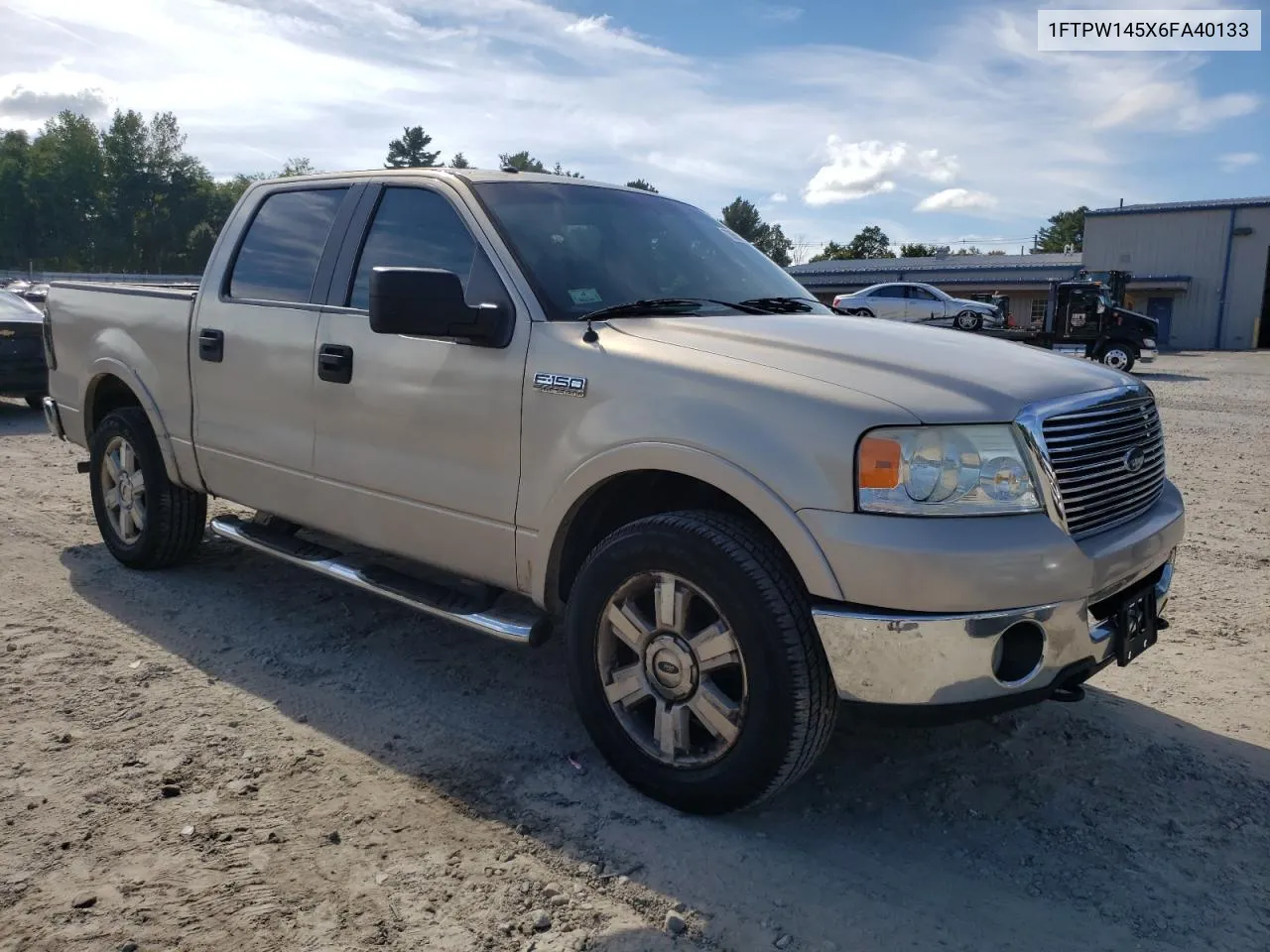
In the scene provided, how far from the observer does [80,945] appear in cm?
248

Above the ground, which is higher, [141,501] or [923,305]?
[923,305]

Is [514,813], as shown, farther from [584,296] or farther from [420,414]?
[584,296]

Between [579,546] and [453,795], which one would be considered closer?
[453,795]

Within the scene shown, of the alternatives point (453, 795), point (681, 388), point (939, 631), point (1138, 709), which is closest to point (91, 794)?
point (453, 795)

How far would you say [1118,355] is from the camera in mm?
22703

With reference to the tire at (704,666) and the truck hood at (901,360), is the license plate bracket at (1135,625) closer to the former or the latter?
the truck hood at (901,360)

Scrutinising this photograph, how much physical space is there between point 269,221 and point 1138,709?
4.38 meters

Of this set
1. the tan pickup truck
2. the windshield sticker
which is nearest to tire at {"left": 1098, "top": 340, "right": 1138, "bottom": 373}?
the tan pickup truck

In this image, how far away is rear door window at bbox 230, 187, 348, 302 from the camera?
4.44 meters

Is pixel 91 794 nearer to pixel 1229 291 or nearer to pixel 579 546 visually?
pixel 579 546

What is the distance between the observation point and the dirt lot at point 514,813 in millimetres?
2621

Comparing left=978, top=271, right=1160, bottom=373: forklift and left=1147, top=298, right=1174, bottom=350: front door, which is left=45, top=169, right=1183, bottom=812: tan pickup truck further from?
left=1147, top=298, right=1174, bottom=350: front door

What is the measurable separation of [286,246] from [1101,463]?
3543mm

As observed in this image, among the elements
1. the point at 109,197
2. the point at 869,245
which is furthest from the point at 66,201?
the point at 869,245
